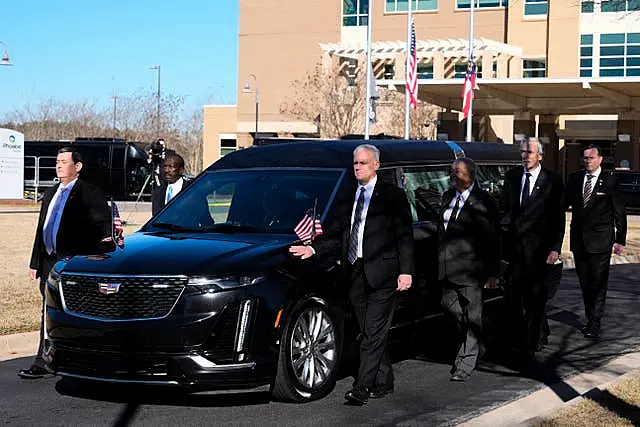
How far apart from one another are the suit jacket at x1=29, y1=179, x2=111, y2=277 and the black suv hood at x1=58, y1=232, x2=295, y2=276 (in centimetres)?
47

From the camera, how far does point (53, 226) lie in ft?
28.5

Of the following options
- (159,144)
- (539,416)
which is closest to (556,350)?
(539,416)

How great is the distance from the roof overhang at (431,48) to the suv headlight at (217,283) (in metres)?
51.6

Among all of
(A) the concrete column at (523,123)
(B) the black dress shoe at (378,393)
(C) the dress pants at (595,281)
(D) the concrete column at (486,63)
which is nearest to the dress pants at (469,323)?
(B) the black dress shoe at (378,393)

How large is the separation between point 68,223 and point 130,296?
158cm

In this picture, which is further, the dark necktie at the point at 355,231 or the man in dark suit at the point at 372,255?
the dark necktie at the point at 355,231

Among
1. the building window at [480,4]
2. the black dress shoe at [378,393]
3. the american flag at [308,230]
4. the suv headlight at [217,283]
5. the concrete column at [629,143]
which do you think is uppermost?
the building window at [480,4]

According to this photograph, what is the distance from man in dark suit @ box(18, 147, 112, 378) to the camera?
8.65 m

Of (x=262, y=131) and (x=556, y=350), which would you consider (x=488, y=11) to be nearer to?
(x=262, y=131)

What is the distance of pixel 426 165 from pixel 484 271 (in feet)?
4.22

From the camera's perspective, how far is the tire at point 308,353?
7613 millimetres

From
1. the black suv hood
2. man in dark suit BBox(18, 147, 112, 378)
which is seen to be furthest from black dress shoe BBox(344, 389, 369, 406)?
man in dark suit BBox(18, 147, 112, 378)

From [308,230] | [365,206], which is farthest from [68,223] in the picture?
[365,206]

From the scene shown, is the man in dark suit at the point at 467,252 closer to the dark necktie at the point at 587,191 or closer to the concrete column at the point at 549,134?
the dark necktie at the point at 587,191
